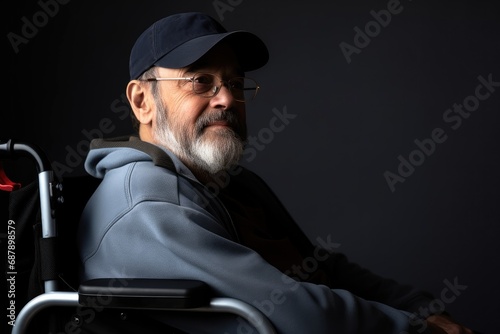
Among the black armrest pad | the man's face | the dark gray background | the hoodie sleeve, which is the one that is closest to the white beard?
the man's face

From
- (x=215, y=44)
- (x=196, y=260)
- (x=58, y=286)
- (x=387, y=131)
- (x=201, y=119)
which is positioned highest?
(x=215, y=44)

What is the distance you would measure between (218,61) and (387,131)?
5.48 ft

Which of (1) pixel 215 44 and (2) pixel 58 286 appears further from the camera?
(1) pixel 215 44

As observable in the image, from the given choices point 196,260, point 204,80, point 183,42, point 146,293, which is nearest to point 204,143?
point 204,80

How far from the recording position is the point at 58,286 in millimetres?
1521

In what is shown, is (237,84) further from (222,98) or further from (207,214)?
(207,214)

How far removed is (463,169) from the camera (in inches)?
131

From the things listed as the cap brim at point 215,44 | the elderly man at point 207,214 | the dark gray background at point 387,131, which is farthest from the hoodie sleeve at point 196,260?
the dark gray background at point 387,131

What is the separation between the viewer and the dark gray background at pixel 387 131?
130 inches

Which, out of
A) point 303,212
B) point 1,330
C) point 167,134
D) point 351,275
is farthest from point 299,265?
point 303,212

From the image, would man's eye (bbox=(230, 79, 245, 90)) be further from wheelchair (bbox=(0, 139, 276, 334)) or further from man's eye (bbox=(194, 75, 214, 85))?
wheelchair (bbox=(0, 139, 276, 334))

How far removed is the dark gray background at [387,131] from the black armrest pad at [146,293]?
1931 mm

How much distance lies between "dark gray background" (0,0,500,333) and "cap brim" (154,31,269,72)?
4.34 feet

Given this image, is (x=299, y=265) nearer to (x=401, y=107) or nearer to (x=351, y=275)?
(x=351, y=275)
